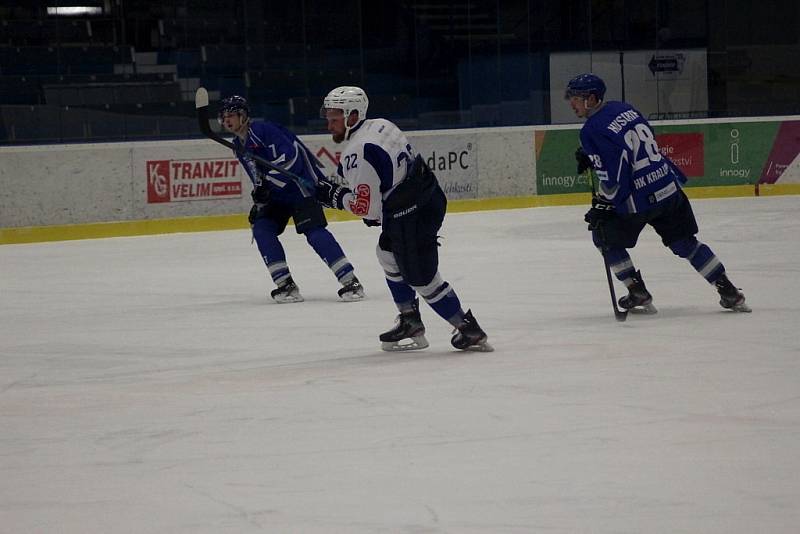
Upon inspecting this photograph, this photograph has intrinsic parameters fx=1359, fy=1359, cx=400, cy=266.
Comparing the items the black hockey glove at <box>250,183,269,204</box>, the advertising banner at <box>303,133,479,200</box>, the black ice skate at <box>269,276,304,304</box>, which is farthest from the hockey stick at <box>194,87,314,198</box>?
the advertising banner at <box>303,133,479,200</box>

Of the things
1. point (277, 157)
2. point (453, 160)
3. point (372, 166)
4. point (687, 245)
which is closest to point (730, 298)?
point (687, 245)

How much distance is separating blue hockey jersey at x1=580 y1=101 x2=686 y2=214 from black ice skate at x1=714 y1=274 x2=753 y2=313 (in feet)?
1.62

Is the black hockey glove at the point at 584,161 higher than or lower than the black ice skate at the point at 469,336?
higher

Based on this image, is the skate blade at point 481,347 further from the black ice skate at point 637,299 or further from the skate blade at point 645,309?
the skate blade at point 645,309

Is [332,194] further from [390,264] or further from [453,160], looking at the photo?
[453,160]

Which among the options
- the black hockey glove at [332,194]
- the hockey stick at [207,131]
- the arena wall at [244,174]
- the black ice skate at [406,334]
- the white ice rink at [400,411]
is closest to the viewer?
the white ice rink at [400,411]

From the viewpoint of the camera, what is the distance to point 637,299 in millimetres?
6430

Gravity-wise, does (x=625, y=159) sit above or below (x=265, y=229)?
above

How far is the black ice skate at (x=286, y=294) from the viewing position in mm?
7586

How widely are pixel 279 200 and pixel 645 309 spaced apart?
2.35 m

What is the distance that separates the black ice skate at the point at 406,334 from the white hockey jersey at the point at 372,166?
0.51 m

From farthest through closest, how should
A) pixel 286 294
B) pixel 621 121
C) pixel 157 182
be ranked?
pixel 157 182 → pixel 286 294 → pixel 621 121

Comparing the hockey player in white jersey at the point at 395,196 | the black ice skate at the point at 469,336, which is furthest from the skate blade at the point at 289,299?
the black ice skate at the point at 469,336

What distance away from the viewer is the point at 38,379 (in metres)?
5.28
